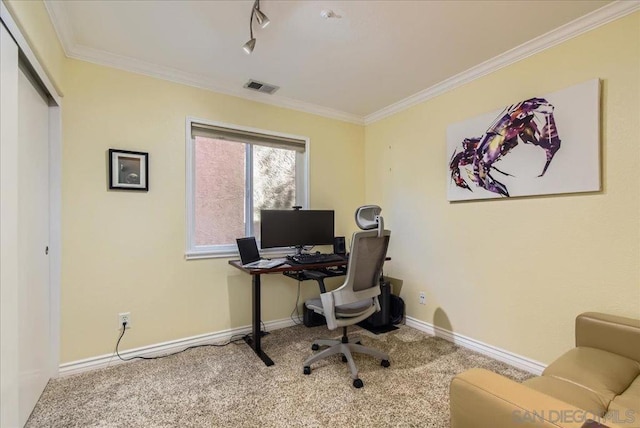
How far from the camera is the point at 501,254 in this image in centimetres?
245

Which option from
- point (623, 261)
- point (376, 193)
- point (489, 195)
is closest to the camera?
point (623, 261)

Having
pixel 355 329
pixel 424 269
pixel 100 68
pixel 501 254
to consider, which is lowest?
pixel 355 329

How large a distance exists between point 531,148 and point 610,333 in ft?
4.20

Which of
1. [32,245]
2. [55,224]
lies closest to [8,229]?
[32,245]

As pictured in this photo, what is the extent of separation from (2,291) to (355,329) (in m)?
2.70

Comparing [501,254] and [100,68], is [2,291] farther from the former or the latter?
[501,254]

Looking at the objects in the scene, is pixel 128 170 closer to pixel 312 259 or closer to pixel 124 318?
pixel 124 318

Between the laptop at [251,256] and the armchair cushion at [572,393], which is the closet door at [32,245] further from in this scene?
the armchair cushion at [572,393]

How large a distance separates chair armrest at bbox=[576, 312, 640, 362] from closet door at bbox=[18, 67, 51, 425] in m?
3.17

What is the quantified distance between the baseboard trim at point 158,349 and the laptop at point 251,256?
752 millimetres

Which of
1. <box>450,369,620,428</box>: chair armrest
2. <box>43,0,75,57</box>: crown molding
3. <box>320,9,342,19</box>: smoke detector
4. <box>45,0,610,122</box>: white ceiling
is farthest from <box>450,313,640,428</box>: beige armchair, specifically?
<box>43,0,75,57</box>: crown molding

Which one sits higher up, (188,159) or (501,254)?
(188,159)

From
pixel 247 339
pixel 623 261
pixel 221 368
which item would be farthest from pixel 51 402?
pixel 623 261

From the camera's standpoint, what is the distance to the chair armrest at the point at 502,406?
83 cm
